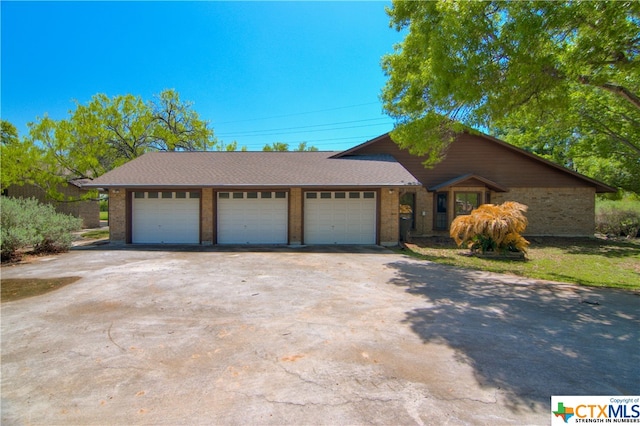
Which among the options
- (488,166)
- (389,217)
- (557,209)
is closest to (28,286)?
(389,217)

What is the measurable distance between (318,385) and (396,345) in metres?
1.34

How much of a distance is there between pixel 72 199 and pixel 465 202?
2373 cm

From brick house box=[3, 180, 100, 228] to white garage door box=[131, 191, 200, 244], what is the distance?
29.7 feet

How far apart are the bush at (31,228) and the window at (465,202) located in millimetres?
17132

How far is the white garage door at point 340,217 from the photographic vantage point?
44.7 feet

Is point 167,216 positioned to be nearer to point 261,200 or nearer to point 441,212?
point 261,200

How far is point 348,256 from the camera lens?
11.0m

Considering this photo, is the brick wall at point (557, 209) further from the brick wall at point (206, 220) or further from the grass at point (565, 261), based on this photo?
the brick wall at point (206, 220)

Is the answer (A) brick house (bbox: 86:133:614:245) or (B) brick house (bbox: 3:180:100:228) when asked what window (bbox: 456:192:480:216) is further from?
(B) brick house (bbox: 3:180:100:228)

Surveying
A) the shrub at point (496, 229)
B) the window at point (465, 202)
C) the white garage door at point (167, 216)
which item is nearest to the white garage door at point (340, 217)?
the shrub at point (496, 229)

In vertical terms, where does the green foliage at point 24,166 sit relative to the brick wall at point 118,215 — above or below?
above

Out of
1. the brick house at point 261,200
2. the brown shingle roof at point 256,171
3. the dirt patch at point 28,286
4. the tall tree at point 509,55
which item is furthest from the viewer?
the brick house at point 261,200

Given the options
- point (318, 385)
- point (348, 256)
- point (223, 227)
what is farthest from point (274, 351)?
point (223, 227)

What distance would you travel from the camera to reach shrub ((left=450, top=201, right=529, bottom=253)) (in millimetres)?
10883
